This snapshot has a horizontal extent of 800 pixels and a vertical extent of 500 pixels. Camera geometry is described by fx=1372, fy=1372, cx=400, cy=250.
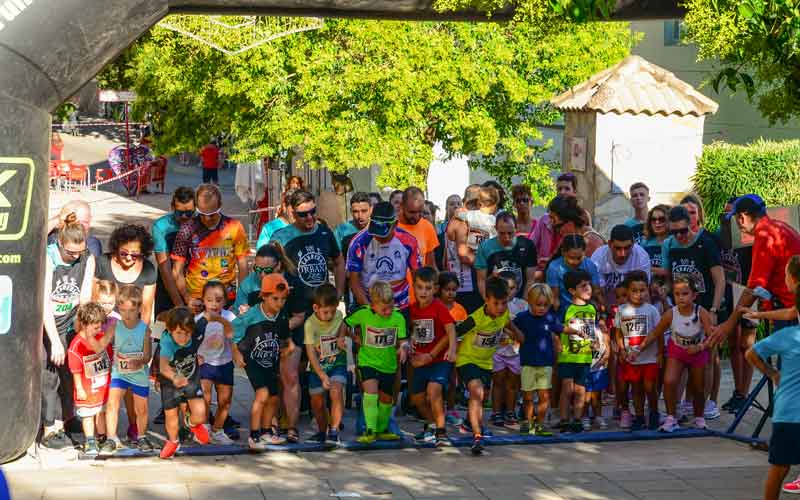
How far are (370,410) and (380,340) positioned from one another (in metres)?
0.53

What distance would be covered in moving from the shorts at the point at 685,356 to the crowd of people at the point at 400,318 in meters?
0.01

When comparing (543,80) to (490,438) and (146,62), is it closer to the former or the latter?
(146,62)

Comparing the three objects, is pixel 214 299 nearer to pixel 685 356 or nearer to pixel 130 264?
pixel 130 264

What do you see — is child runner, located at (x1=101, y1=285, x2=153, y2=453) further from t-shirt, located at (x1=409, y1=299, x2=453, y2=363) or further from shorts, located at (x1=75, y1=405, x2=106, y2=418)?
t-shirt, located at (x1=409, y1=299, x2=453, y2=363)

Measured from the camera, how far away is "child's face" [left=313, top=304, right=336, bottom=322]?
33.4 feet

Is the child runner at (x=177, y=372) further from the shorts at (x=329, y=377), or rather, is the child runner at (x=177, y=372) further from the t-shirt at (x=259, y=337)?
the shorts at (x=329, y=377)

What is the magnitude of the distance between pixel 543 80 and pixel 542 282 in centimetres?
588

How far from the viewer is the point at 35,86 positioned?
8.20m

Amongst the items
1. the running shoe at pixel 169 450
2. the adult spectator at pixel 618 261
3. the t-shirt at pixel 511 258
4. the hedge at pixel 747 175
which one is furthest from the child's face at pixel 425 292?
the hedge at pixel 747 175

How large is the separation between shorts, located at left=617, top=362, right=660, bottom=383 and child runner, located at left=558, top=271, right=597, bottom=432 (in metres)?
0.31

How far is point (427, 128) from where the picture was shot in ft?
55.0

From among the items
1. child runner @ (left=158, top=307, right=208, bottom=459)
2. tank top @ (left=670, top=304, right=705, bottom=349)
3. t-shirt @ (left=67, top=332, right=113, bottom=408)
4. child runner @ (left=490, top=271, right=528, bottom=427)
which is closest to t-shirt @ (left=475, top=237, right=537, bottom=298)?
child runner @ (left=490, top=271, right=528, bottom=427)

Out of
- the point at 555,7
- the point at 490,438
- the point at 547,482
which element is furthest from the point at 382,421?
the point at 555,7

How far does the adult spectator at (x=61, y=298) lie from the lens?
9.99 metres
